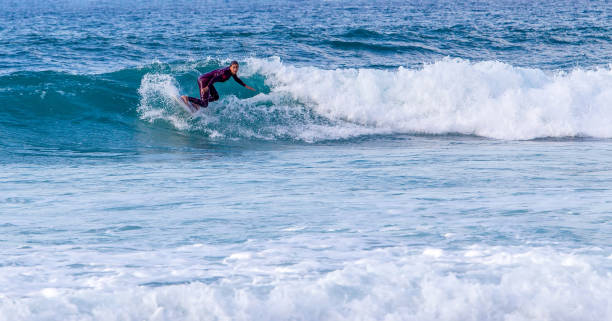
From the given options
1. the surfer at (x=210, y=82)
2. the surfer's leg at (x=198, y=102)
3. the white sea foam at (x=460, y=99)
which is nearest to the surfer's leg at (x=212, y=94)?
the surfer at (x=210, y=82)

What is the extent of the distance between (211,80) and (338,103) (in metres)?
2.98

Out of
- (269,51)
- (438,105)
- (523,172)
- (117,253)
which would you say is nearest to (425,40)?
(269,51)

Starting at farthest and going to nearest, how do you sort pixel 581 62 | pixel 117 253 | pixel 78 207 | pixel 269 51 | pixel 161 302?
1. pixel 269 51
2. pixel 581 62
3. pixel 78 207
4. pixel 117 253
5. pixel 161 302

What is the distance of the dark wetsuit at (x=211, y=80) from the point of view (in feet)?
42.6

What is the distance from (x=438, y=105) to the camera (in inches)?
577

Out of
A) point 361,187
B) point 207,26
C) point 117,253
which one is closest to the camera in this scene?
point 117,253

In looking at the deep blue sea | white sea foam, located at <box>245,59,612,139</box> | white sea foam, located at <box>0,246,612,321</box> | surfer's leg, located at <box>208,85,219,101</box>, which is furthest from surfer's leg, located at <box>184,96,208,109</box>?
white sea foam, located at <box>0,246,612,321</box>

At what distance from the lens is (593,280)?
4559 mm

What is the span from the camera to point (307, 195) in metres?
7.33

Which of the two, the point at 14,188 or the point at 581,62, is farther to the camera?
the point at 581,62

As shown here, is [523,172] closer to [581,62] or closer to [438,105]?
[438,105]

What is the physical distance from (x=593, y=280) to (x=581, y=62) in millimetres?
18781

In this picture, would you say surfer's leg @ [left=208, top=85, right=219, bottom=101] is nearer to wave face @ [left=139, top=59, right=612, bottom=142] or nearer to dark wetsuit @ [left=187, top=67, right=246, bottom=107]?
dark wetsuit @ [left=187, top=67, right=246, bottom=107]

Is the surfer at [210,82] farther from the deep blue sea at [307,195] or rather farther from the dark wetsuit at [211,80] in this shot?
the deep blue sea at [307,195]
